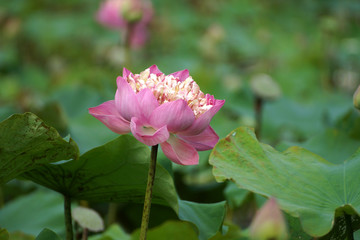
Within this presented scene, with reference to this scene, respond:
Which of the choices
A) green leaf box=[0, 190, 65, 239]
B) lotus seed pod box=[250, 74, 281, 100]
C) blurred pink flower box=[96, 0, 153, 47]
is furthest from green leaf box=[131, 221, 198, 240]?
blurred pink flower box=[96, 0, 153, 47]

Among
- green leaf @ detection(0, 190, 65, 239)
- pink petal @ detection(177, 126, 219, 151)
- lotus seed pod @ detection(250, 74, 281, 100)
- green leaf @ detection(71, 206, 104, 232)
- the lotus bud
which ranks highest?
the lotus bud

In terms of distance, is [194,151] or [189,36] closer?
[194,151]

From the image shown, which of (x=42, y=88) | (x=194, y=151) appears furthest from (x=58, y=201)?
(x=42, y=88)

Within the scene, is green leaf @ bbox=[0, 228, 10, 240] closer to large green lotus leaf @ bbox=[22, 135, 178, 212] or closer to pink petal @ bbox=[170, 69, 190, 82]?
large green lotus leaf @ bbox=[22, 135, 178, 212]

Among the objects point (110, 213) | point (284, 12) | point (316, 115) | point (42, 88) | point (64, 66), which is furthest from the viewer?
point (284, 12)

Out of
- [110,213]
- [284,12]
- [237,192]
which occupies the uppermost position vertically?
[237,192]

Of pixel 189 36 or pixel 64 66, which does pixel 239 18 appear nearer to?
pixel 189 36

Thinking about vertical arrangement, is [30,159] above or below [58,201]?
above
